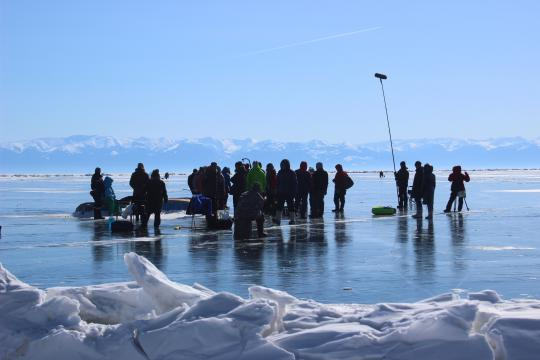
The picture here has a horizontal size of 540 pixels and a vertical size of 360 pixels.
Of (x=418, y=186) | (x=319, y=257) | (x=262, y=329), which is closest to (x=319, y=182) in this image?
(x=418, y=186)

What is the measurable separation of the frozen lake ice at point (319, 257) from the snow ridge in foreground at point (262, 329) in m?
3.19

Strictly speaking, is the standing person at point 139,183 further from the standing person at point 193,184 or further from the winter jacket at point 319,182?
the winter jacket at point 319,182

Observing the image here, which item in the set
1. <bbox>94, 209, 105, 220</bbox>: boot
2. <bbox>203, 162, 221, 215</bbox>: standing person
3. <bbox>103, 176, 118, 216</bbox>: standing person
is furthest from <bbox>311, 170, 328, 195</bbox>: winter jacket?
<bbox>94, 209, 105, 220</bbox>: boot

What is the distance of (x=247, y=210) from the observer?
18500 mm

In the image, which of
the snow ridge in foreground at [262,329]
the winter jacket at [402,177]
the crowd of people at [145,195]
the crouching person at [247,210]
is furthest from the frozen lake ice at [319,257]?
the winter jacket at [402,177]

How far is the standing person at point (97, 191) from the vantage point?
26594mm

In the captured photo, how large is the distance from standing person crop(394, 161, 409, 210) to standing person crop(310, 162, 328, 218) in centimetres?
504

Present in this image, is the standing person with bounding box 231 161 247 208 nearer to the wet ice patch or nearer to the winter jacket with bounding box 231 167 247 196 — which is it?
the winter jacket with bounding box 231 167 247 196

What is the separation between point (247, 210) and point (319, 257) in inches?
142

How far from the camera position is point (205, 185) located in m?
23.1

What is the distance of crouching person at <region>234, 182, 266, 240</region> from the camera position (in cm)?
1841

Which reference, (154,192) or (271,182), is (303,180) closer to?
(271,182)

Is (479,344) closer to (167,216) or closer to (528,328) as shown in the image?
(528,328)

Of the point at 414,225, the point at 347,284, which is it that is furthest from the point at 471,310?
the point at 414,225
